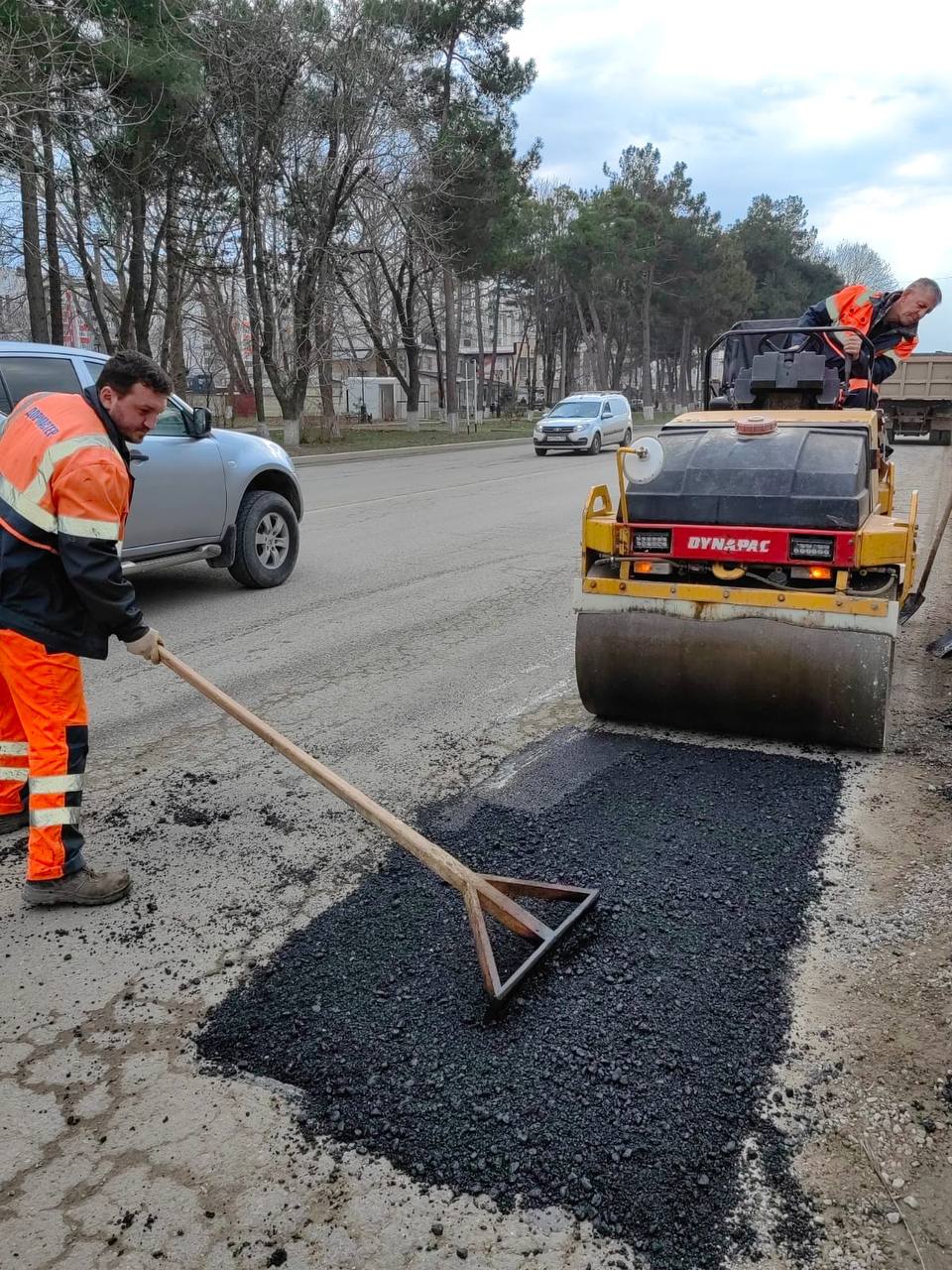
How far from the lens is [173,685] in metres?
5.72

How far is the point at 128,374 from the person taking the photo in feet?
11.0

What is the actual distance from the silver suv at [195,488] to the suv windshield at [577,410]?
58.5 ft

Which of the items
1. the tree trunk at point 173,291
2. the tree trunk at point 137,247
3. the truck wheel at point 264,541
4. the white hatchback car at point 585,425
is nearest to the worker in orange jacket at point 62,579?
the truck wheel at point 264,541

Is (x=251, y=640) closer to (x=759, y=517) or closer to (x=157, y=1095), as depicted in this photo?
(x=759, y=517)

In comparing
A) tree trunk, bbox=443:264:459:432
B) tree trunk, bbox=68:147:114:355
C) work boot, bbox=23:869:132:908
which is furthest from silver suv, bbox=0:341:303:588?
tree trunk, bbox=443:264:459:432

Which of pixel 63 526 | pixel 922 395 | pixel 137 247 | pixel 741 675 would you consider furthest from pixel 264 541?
pixel 922 395

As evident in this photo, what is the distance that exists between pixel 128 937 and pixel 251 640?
3.55 m

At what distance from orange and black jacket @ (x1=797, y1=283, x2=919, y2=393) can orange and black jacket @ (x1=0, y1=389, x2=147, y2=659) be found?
4.35 m

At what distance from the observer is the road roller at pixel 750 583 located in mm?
4320

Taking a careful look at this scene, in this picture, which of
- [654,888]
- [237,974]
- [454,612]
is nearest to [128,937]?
[237,974]

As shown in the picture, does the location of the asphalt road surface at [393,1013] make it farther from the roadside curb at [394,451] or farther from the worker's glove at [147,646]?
the roadside curb at [394,451]

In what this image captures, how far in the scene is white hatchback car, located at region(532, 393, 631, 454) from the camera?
80.9 ft

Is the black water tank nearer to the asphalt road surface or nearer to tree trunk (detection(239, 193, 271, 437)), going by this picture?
the asphalt road surface

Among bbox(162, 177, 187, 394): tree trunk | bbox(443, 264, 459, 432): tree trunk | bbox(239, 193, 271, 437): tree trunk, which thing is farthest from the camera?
bbox(443, 264, 459, 432): tree trunk
